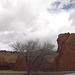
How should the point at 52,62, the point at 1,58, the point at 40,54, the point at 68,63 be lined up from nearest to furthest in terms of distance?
the point at 40,54 < the point at 68,63 < the point at 52,62 < the point at 1,58

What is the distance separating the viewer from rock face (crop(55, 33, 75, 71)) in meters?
59.0

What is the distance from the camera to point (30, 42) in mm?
43938

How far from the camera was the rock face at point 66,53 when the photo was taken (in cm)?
5903

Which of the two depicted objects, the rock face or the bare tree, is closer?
the bare tree

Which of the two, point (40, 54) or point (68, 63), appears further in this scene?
point (68, 63)

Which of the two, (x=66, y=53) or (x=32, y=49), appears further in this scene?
(x=66, y=53)

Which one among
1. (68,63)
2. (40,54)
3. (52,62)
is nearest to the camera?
(40,54)

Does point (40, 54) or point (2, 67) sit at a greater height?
point (40, 54)

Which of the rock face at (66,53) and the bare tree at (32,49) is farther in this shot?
the rock face at (66,53)

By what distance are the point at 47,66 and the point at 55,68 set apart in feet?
9.73

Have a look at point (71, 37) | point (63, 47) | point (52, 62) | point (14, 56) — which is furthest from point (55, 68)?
point (14, 56)

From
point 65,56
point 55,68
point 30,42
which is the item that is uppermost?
point 30,42

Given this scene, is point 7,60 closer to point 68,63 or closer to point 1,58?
point 1,58

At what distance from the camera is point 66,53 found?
2389 inches
